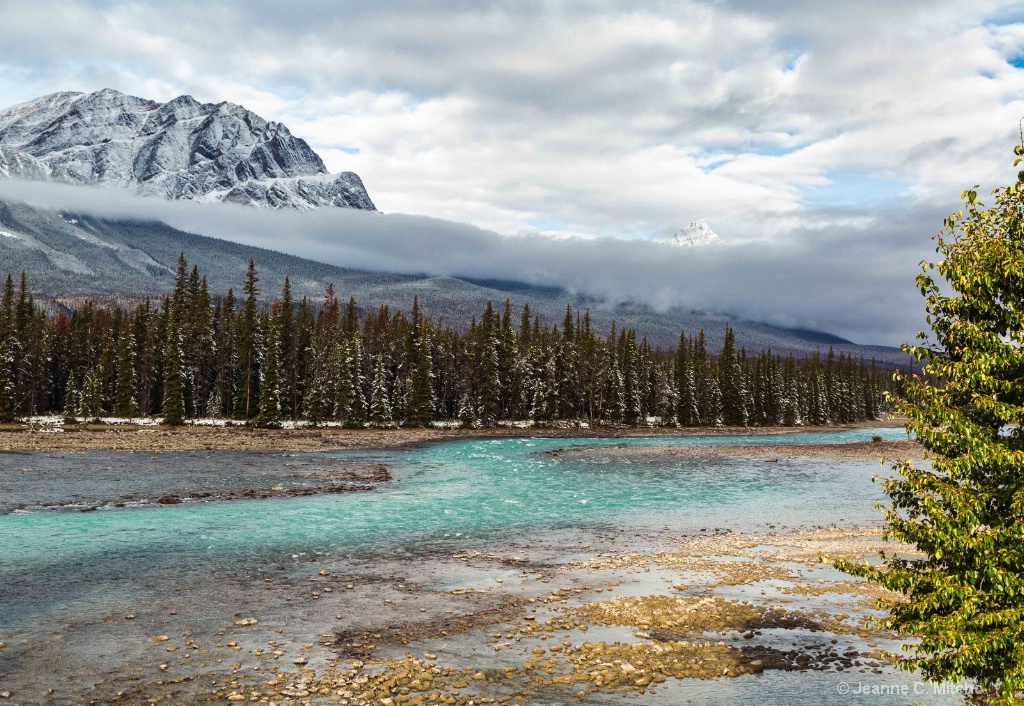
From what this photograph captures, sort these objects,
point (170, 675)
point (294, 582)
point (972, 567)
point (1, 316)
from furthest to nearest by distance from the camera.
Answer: point (1, 316) < point (294, 582) < point (170, 675) < point (972, 567)

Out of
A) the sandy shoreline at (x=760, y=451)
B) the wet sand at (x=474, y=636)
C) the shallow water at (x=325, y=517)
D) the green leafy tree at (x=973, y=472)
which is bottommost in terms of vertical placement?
the sandy shoreline at (x=760, y=451)

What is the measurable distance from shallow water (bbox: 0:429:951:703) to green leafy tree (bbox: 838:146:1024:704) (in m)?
4.71

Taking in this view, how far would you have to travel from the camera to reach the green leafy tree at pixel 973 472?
36.0ft

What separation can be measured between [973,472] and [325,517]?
103 feet

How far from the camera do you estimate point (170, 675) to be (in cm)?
1530

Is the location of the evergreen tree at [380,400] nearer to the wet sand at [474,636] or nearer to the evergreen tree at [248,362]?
the evergreen tree at [248,362]

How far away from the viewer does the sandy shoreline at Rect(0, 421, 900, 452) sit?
70312 millimetres

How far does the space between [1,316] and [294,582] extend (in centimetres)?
10795

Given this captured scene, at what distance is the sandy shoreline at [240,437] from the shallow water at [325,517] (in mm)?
7491

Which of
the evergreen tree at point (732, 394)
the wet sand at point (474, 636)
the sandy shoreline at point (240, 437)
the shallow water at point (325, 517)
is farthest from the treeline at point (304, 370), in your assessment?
the wet sand at point (474, 636)

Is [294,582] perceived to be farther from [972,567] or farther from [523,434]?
[523,434]

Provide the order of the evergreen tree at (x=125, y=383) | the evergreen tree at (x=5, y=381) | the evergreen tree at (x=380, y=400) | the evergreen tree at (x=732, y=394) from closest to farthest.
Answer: the evergreen tree at (x=5, y=381)
the evergreen tree at (x=125, y=383)
the evergreen tree at (x=380, y=400)
the evergreen tree at (x=732, y=394)

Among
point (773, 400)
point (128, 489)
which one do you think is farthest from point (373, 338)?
point (773, 400)

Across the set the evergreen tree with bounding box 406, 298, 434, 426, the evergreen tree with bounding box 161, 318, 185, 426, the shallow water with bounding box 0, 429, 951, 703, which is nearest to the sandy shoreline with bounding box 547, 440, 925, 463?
the shallow water with bounding box 0, 429, 951, 703
